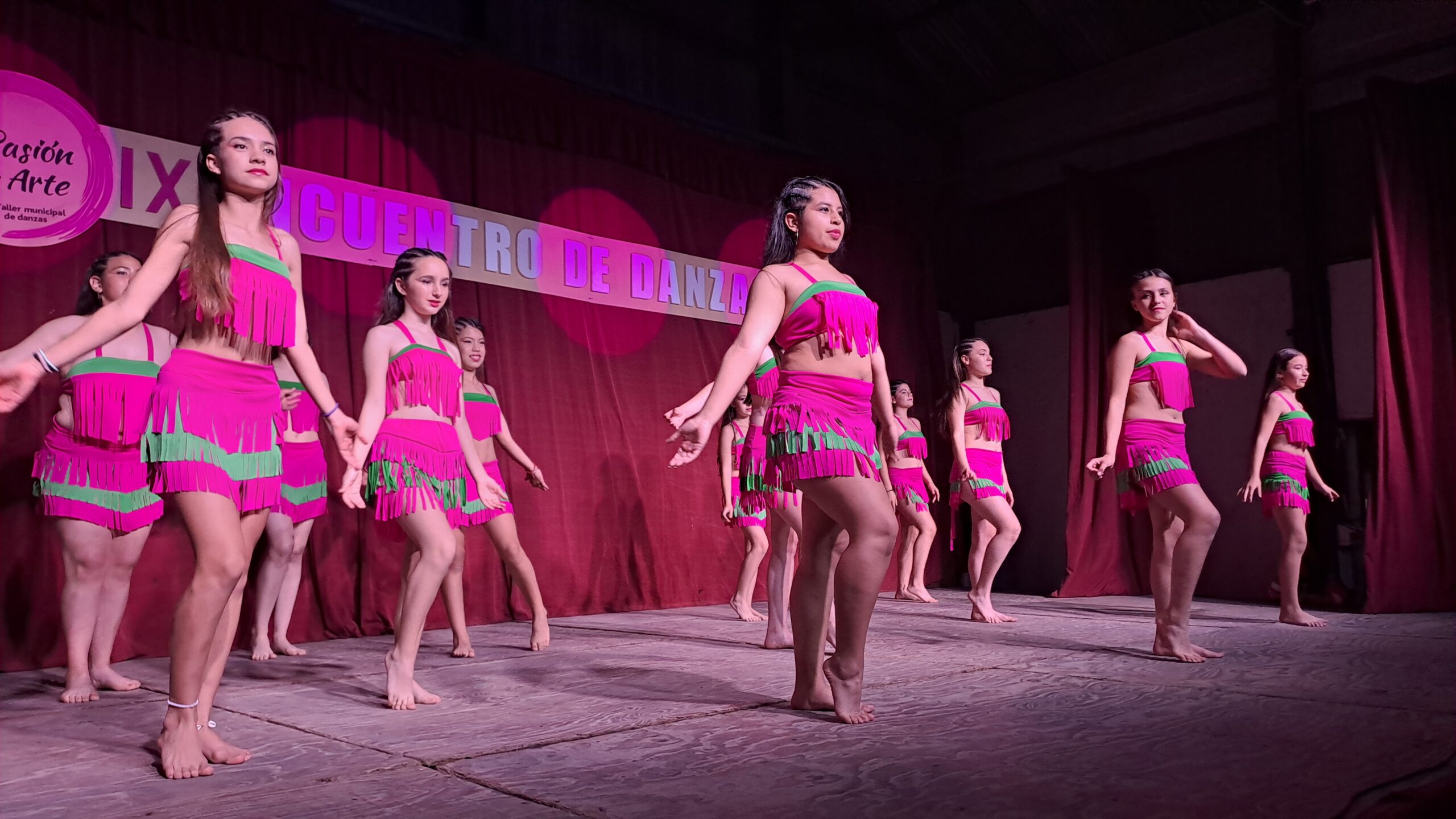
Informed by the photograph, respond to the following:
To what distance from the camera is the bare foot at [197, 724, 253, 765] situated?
234 cm

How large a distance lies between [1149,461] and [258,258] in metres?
3.26

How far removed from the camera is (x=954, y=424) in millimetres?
5852

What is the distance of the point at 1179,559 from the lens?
3834 mm

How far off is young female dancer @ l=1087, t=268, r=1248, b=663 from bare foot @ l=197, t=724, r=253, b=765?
3.06 metres

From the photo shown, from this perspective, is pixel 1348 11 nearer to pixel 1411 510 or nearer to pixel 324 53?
pixel 1411 510

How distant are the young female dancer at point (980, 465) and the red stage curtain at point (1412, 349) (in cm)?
260

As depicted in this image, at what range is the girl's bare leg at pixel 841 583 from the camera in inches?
103

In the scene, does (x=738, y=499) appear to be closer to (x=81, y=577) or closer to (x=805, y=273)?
(x=805, y=273)

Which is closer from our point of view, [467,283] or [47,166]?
[47,166]

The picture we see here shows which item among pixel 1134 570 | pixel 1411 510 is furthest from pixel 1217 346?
pixel 1134 570

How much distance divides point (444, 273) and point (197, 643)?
1.57 m

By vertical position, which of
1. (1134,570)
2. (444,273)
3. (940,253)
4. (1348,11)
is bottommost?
(1134,570)

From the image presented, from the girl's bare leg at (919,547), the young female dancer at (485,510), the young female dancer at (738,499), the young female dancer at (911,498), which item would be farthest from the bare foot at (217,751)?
the girl's bare leg at (919,547)

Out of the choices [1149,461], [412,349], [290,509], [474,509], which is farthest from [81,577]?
[1149,461]
